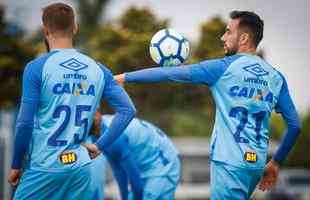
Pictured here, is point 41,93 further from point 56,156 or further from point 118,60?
point 118,60

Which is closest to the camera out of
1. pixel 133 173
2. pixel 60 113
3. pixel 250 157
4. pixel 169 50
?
pixel 60 113

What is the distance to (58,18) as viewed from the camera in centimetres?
782

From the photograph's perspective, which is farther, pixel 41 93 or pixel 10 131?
pixel 10 131

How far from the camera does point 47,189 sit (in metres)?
7.75

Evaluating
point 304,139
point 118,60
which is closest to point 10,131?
point 118,60

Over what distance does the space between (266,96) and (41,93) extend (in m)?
2.06

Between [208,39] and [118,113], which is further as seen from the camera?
[208,39]

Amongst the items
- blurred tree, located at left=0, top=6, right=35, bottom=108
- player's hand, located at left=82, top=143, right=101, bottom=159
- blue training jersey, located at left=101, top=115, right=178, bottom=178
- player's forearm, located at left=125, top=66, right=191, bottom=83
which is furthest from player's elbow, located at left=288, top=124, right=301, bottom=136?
blurred tree, located at left=0, top=6, right=35, bottom=108

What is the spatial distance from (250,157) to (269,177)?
57 cm

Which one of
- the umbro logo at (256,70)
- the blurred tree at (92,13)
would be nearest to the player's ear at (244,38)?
the umbro logo at (256,70)

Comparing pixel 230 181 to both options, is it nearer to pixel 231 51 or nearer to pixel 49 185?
pixel 231 51

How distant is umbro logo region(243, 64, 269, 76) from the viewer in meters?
8.20

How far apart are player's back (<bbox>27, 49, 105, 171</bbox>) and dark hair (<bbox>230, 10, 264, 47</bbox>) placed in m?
1.55

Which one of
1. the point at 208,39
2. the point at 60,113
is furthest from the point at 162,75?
the point at 208,39
